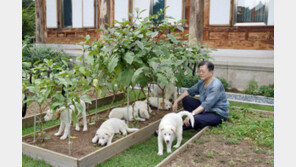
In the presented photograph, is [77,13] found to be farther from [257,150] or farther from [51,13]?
[257,150]

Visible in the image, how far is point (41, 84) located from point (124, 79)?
1.06 m

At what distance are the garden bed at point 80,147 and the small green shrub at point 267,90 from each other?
4.00 m

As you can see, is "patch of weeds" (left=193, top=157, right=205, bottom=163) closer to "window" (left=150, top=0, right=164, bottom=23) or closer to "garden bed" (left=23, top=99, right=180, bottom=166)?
"garden bed" (left=23, top=99, right=180, bottom=166)

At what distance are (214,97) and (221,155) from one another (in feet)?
3.70

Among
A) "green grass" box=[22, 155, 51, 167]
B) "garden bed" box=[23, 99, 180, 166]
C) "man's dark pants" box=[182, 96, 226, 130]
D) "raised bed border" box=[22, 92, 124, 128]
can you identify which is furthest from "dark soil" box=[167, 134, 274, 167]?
"raised bed border" box=[22, 92, 124, 128]

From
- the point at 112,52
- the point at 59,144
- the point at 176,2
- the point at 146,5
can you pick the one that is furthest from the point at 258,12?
the point at 59,144

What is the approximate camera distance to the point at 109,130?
3.58 metres

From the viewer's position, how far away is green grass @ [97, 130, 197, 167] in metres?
3.21

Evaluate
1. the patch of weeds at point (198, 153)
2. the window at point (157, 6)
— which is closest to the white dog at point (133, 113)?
the patch of weeds at point (198, 153)

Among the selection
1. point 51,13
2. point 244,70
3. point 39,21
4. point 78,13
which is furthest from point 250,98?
point 51,13

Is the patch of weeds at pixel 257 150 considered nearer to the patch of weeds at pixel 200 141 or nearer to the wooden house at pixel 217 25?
the patch of weeds at pixel 200 141

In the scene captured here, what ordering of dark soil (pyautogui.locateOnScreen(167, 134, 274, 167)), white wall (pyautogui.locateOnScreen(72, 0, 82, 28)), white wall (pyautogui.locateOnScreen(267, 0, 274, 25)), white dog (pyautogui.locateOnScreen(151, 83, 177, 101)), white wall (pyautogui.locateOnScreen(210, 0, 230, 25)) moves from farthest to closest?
white wall (pyautogui.locateOnScreen(72, 0, 82, 28)), white wall (pyautogui.locateOnScreen(210, 0, 230, 25)), white wall (pyautogui.locateOnScreen(267, 0, 274, 25)), white dog (pyautogui.locateOnScreen(151, 83, 177, 101)), dark soil (pyautogui.locateOnScreen(167, 134, 274, 167))

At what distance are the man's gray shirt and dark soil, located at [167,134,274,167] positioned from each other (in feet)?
2.16

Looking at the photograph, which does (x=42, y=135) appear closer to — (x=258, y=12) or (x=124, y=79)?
(x=124, y=79)
